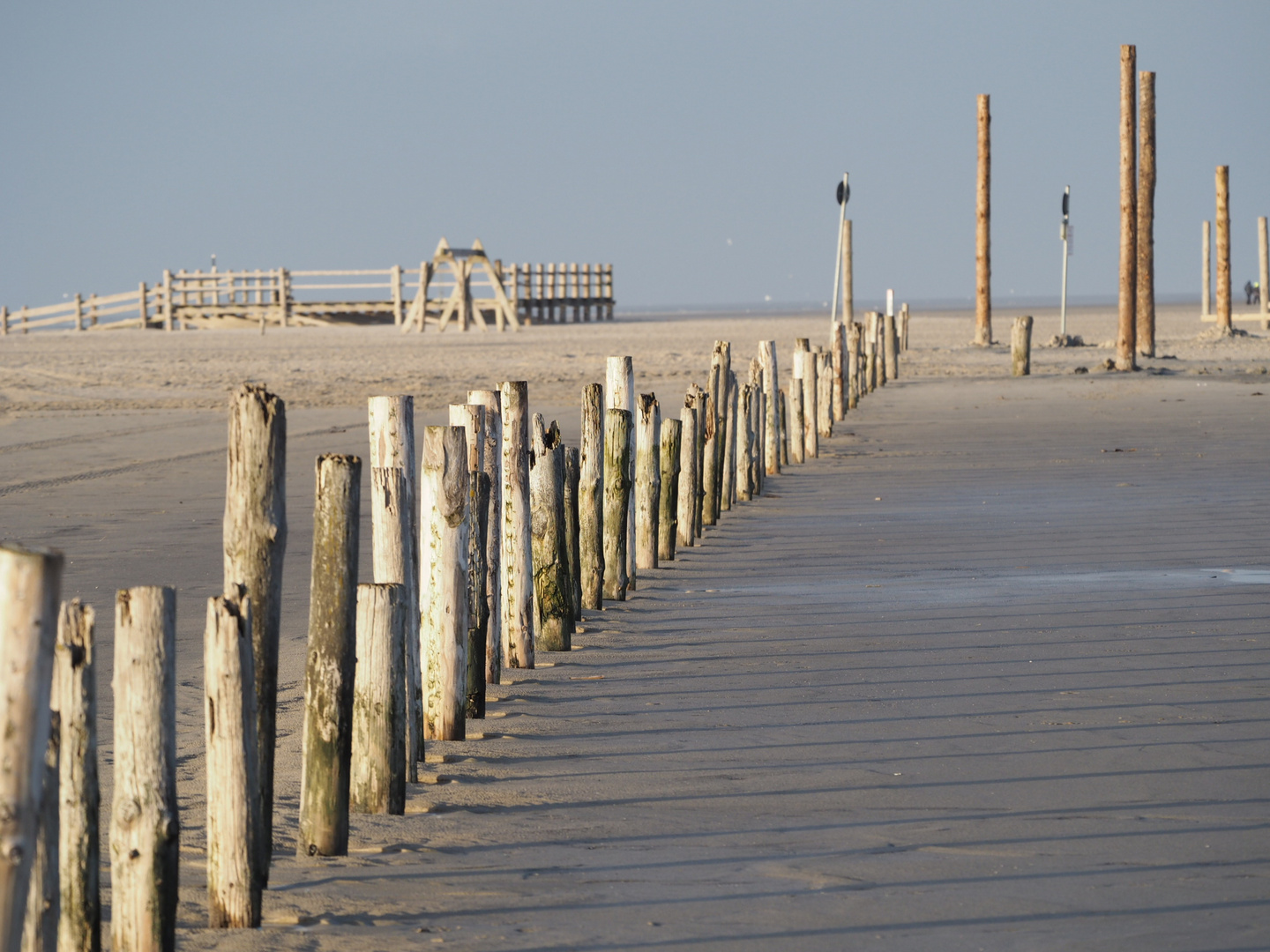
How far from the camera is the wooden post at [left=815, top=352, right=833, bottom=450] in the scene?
1554cm

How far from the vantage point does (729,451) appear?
10859 mm

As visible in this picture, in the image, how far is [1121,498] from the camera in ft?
34.1

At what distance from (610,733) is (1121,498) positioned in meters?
6.34

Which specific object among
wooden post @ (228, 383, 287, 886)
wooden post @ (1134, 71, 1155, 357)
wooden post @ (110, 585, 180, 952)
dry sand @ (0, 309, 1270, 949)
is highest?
wooden post @ (1134, 71, 1155, 357)

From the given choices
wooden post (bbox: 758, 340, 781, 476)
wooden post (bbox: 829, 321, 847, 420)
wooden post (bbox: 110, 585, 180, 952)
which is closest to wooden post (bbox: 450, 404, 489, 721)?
wooden post (bbox: 110, 585, 180, 952)

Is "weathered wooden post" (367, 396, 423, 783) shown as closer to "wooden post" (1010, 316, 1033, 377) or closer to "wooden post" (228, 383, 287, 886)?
"wooden post" (228, 383, 287, 886)

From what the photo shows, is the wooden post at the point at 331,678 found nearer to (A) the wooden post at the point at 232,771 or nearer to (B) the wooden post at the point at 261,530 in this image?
(B) the wooden post at the point at 261,530

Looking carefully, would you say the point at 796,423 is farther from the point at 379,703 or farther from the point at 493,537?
the point at 379,703

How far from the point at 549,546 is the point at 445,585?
142 cm

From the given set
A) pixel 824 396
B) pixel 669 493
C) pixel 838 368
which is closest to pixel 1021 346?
pixel 838 368

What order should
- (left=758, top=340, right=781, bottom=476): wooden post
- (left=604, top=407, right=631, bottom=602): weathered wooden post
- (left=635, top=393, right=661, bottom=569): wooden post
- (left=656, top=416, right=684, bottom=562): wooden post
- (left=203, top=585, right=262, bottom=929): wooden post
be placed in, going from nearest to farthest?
1. (left=203, top=585, right=262, bottom=929): wooden post
2. (left=604, top=407, right=631, bottom=602): weathered wooden post
3. (left=635, top=393, right=661, bottom=569): wooden post
4. (left=656, top=416, right=684, bottom=562): wooden post
5. (left=758, top=340, right=781, bottom=476): wooden post

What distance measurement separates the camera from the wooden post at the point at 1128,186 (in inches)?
924

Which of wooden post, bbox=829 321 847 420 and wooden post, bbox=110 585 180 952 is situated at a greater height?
wooden post, bbox=829 321 847 420

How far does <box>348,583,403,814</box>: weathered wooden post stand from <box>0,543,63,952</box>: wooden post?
1.71 meters
